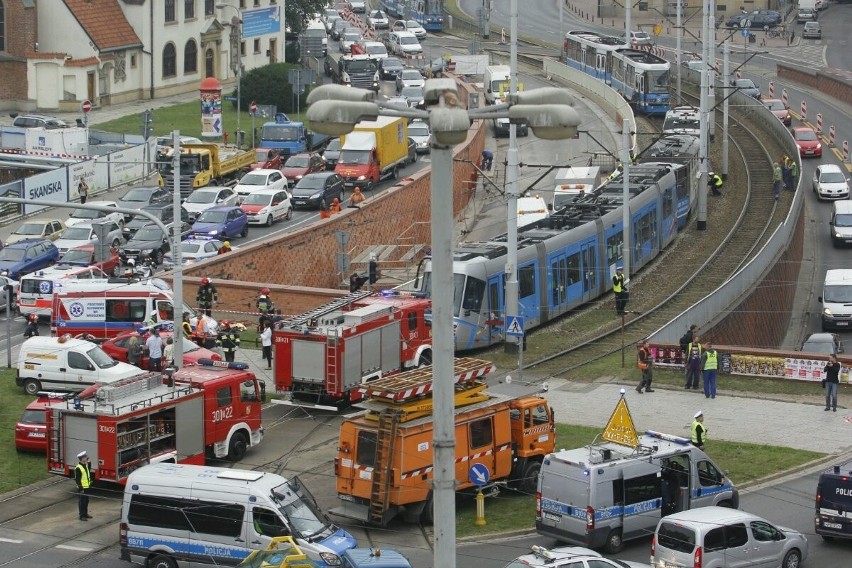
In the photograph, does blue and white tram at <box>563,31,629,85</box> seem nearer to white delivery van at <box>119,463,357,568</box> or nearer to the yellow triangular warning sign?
the yellow triangular warning sign

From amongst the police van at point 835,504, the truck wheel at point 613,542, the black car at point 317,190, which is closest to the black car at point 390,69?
the black car at point 317,190

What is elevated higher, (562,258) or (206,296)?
(562,258)

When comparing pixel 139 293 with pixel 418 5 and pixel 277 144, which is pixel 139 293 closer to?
pixel 277 144

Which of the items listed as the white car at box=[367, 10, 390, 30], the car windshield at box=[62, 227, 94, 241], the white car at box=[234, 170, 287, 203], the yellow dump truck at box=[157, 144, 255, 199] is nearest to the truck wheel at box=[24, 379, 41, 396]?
the car windshield at box=[62, 227, 94, 241]

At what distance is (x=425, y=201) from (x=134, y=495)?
37758mm

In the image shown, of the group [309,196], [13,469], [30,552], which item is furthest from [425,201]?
[30,552]

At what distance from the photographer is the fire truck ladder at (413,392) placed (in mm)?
26562

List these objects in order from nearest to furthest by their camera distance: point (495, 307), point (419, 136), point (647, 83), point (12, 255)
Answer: point (495, 307), point (12, 255), point (419, 136), point (647, 83)

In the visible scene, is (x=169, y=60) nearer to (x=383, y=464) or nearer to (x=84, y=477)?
(x=84, y=477)

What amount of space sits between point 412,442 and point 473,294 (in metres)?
13.3

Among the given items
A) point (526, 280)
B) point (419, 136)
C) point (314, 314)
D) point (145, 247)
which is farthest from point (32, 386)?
point (419, 136)

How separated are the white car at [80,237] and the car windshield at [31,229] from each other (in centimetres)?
174

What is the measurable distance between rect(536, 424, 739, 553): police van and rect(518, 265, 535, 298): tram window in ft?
48.9

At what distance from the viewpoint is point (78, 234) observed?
51875 millimetres
